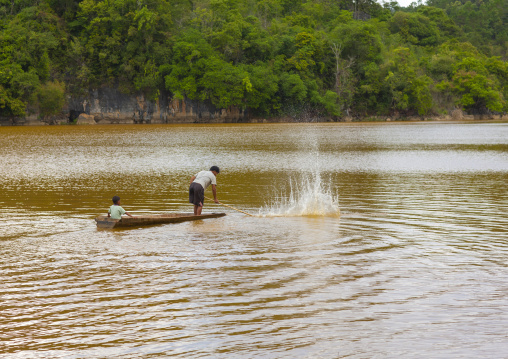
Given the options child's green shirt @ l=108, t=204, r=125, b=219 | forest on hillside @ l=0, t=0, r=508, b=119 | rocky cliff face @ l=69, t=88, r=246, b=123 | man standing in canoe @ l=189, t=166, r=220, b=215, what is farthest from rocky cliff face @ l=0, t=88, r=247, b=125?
child's green shirt @ l=108, t=204, r=125, b=219

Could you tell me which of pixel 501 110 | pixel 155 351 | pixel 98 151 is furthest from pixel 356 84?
pixel 155 351

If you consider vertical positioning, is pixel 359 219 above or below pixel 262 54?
below

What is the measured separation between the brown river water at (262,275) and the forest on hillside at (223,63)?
62.0 meters

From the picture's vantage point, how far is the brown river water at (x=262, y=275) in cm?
590

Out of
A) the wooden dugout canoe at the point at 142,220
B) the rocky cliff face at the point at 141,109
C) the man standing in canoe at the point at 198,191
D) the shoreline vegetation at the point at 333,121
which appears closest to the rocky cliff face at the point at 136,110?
the rocky cliff face at the point at 141,109

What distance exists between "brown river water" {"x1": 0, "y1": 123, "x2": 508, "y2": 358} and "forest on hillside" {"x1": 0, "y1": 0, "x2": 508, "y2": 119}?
61978 millimetres

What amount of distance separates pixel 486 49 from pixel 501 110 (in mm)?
33780

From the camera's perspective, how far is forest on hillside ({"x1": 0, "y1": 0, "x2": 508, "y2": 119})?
2997 inches

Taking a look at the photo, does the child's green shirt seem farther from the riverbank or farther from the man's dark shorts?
the riverbank

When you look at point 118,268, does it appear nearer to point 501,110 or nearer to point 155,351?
point 155,351

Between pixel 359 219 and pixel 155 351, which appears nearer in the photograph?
pixel 155 351

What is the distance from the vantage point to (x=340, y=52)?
9294 cm

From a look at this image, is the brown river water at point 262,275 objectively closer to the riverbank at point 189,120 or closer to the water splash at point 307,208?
the water splash at point 307,208

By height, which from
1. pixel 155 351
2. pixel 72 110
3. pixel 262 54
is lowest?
pixel 155 351
